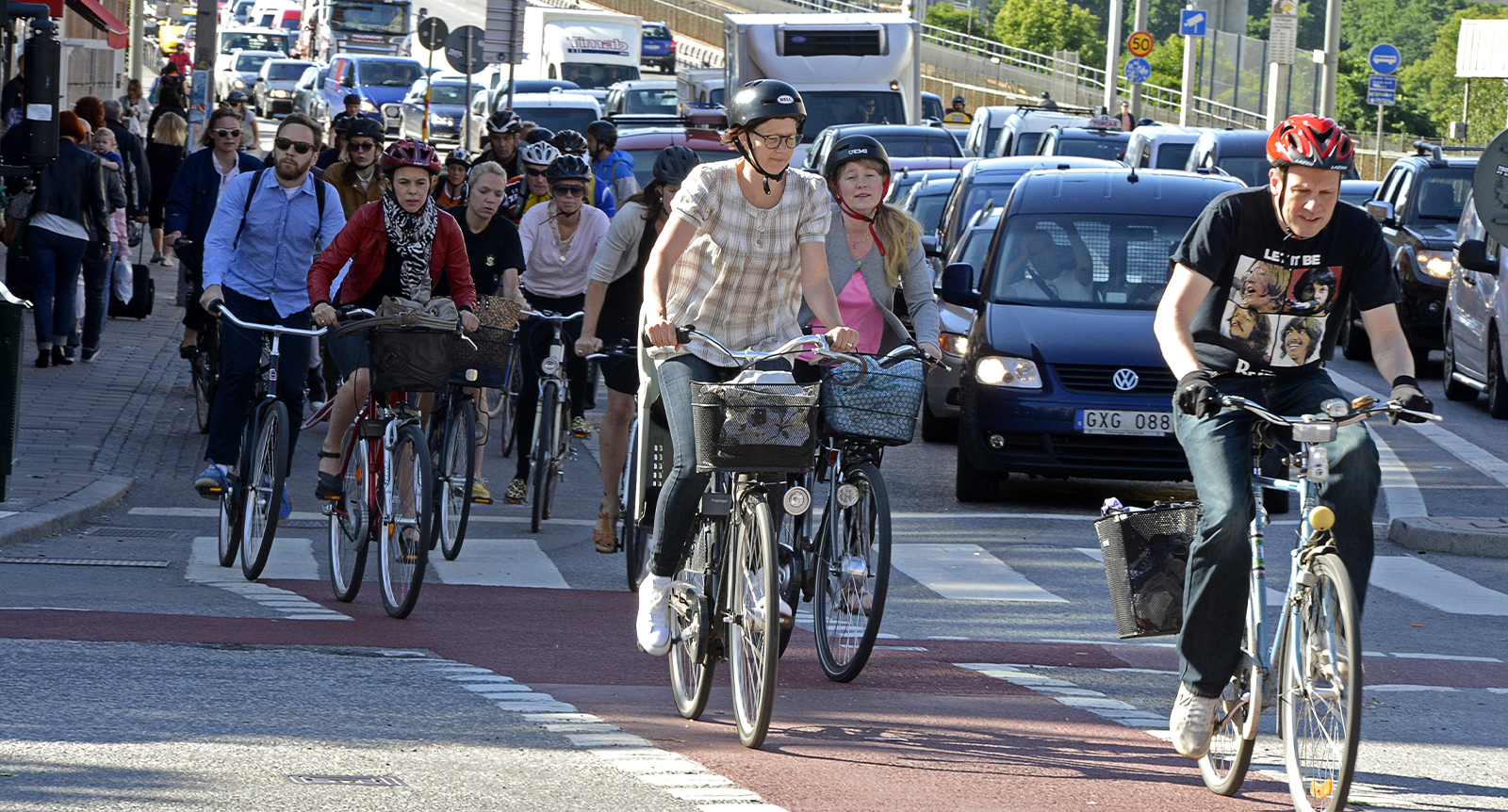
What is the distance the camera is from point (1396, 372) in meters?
5.41

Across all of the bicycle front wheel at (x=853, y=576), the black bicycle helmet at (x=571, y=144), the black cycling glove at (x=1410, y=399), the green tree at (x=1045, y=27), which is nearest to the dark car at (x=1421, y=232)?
the black bicycle helmet at (x=571, y=144)

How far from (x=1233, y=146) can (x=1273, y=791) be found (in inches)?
807

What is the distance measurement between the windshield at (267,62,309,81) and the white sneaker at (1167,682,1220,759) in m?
56.8

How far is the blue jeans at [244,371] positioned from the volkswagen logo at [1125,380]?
4330mm

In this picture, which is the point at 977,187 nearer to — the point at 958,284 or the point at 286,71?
the point at 958,284

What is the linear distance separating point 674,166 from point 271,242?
197 cm

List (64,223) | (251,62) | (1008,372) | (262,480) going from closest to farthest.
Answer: (262,480)
(1008,372)
(64,223)
(251,62)

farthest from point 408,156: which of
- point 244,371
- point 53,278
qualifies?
point 53,278

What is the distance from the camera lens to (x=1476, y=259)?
50.1ft

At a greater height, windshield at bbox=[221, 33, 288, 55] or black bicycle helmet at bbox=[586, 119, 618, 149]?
windshield at bbox=[221, 33, 288, 55]

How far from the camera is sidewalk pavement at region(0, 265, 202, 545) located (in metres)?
10.8

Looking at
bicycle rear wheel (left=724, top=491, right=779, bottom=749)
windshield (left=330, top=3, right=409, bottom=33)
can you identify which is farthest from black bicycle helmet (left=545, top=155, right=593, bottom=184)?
windshield (left=330, top=3, right=409, bottom=33)

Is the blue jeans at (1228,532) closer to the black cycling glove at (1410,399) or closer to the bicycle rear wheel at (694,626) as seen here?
the black cycling glove at (1410,399)

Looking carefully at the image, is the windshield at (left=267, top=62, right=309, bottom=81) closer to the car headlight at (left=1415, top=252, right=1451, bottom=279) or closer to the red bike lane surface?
the car headlight at (left=1415, top=252, right=1451, bottom=279)
